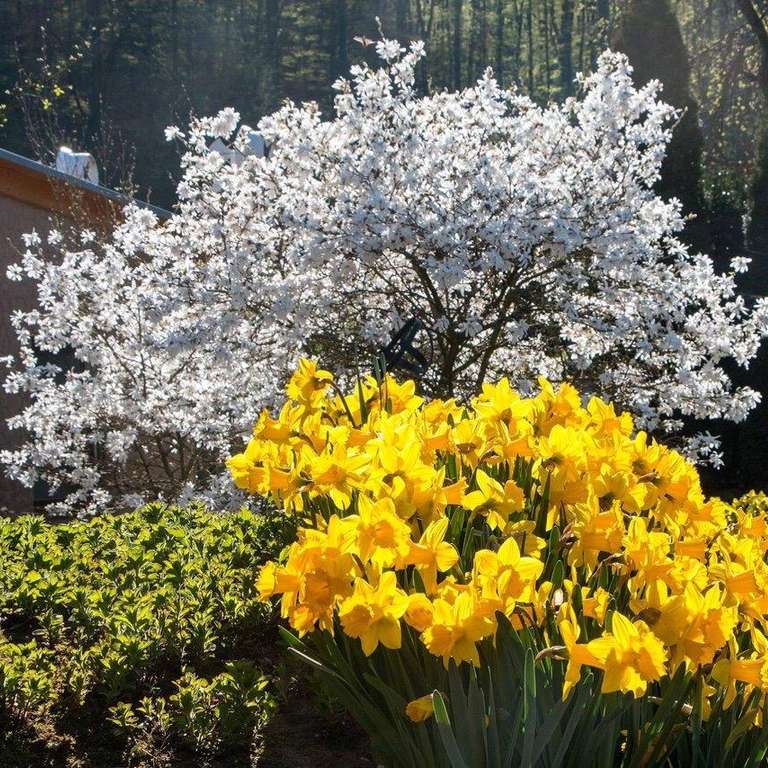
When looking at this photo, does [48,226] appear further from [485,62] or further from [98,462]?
[485,62]

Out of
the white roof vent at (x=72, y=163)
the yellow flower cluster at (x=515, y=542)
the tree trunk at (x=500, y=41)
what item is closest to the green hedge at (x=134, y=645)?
the yellow flower cluster at (x=515, y=542)

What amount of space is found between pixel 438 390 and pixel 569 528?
16.2 ft

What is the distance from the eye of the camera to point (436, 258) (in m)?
6.37

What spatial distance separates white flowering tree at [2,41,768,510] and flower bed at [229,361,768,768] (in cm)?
374

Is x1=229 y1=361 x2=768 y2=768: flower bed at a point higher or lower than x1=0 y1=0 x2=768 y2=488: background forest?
lower

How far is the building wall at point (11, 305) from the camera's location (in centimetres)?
1084

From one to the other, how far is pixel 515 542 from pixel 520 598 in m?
0.11

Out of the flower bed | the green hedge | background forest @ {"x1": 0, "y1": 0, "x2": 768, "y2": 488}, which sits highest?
background forest @ {"x1": 0, "y1": 0, "x2": 768, "y2": 488}

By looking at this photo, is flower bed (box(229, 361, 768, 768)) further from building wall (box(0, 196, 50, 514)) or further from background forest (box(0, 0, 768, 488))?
background forest (box(0, 0, 768, 488))

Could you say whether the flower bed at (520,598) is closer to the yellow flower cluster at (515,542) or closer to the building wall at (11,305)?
the yellow flower cluster at (515,542)

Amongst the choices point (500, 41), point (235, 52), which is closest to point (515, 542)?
point (500, 41)

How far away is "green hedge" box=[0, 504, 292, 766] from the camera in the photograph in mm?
2457

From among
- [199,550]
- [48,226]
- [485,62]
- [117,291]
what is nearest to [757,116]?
[48,226]

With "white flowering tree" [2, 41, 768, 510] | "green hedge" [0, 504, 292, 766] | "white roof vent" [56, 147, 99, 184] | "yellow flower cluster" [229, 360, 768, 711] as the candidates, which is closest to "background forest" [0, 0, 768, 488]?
"white roof vent" [56, 147, 99, 184]
